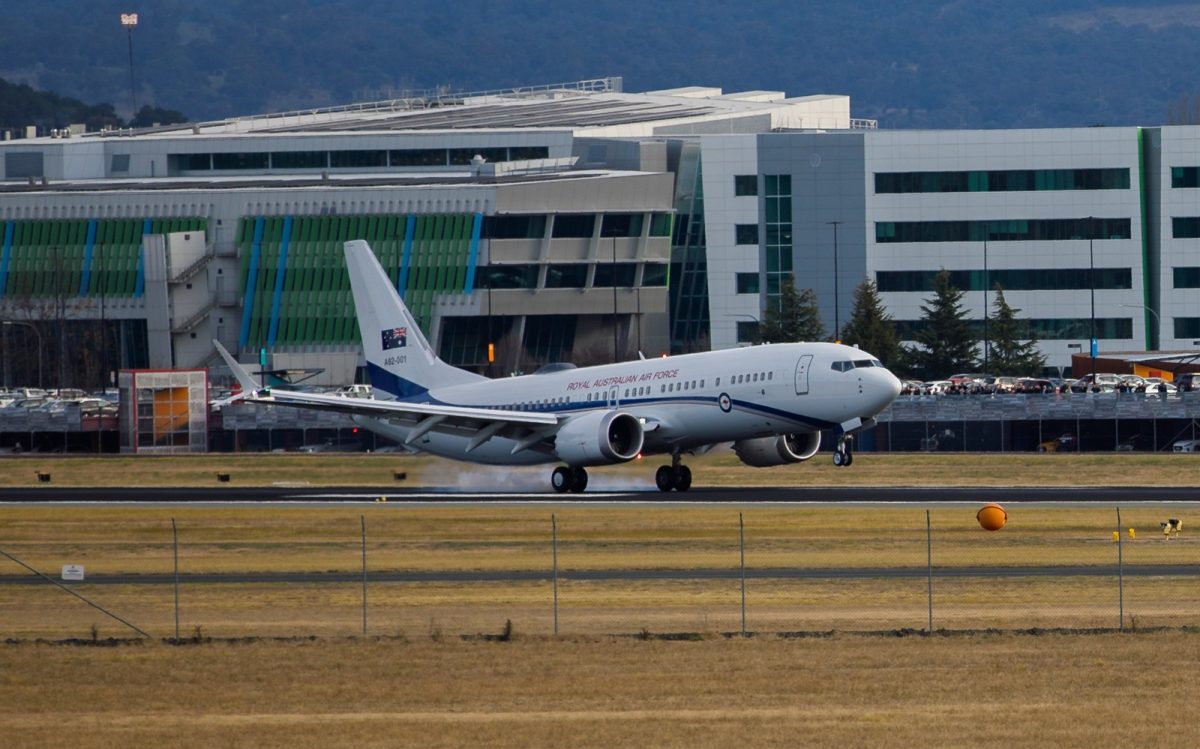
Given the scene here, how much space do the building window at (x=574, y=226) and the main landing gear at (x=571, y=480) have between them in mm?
97073

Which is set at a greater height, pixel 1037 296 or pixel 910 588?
pixel 1037 296

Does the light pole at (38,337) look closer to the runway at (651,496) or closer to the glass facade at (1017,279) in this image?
the glass facade at (1017,279)

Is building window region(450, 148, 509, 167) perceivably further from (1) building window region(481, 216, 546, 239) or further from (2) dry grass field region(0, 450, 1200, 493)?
(2) dry grass field region(0, 450, 1200, 493)

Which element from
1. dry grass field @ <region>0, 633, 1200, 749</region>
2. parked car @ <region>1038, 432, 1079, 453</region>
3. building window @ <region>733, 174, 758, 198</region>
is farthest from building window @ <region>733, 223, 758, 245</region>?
dry grass field @ <region>0, 633, 1200, 749</region>

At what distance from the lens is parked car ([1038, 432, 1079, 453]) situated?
96500mm

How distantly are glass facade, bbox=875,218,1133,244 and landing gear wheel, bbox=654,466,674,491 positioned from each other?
95426 mm

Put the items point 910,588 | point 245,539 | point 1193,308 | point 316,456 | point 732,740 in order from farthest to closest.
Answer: point 1193,308 → point 316,456 → point 245,539 → point 910,588 → point 732,740

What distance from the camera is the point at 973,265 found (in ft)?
524

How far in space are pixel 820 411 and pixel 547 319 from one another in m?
103

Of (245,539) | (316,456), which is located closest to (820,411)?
(245,539)

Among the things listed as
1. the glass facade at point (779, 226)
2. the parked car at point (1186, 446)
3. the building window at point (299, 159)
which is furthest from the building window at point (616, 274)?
the parked car at point (1186, 446)

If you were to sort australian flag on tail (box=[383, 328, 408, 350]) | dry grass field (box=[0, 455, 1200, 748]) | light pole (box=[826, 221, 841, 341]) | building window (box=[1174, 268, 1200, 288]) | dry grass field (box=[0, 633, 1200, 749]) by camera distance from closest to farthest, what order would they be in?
dry grass field (box=[0, 633, 1200, 749]), dry grass field (box=[0, 455, 1200, 748]), australian flag on tail (box=[383, 328, 408, 350]), building window (box=[1174, 268, 1200, 288]), light pole (box=[826, 221, 841, 341])

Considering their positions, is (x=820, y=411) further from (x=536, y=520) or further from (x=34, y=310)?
(x=34, y=310)

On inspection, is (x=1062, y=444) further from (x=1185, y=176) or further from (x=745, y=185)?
(x=745, y=185)
